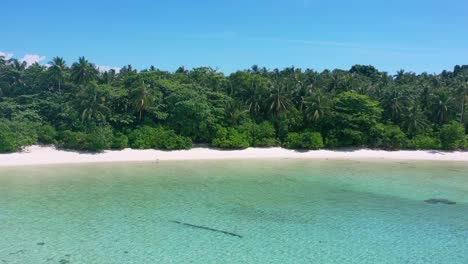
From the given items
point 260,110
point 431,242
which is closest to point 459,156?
point 260,110

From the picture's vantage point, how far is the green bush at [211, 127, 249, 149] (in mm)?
48188

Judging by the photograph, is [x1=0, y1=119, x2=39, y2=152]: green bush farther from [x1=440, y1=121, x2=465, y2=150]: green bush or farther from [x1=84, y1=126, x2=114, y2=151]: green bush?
[x1=440, y1=121, x2=465, y2=150]: green bush

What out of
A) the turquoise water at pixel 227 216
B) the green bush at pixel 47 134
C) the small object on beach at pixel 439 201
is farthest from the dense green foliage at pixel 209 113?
the small object on beach at pixel 439 201

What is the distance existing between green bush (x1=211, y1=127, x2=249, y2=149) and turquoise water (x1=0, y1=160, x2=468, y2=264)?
975cm

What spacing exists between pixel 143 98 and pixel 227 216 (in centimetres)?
2824

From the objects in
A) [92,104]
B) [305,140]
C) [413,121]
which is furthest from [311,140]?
[92,104]

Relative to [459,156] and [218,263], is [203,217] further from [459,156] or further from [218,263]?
[459,156]

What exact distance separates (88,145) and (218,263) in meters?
32.0

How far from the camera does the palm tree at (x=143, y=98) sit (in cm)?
4753

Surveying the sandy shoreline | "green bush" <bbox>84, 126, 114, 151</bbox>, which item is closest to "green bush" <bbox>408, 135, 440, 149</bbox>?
the sandy shoreline

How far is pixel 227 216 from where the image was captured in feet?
74.1

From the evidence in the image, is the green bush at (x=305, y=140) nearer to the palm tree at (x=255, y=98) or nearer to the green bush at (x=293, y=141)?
the green bush at (x=293, y=141)

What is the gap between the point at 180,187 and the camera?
99.7ft

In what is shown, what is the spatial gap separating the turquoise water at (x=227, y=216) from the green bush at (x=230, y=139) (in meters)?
9.75
